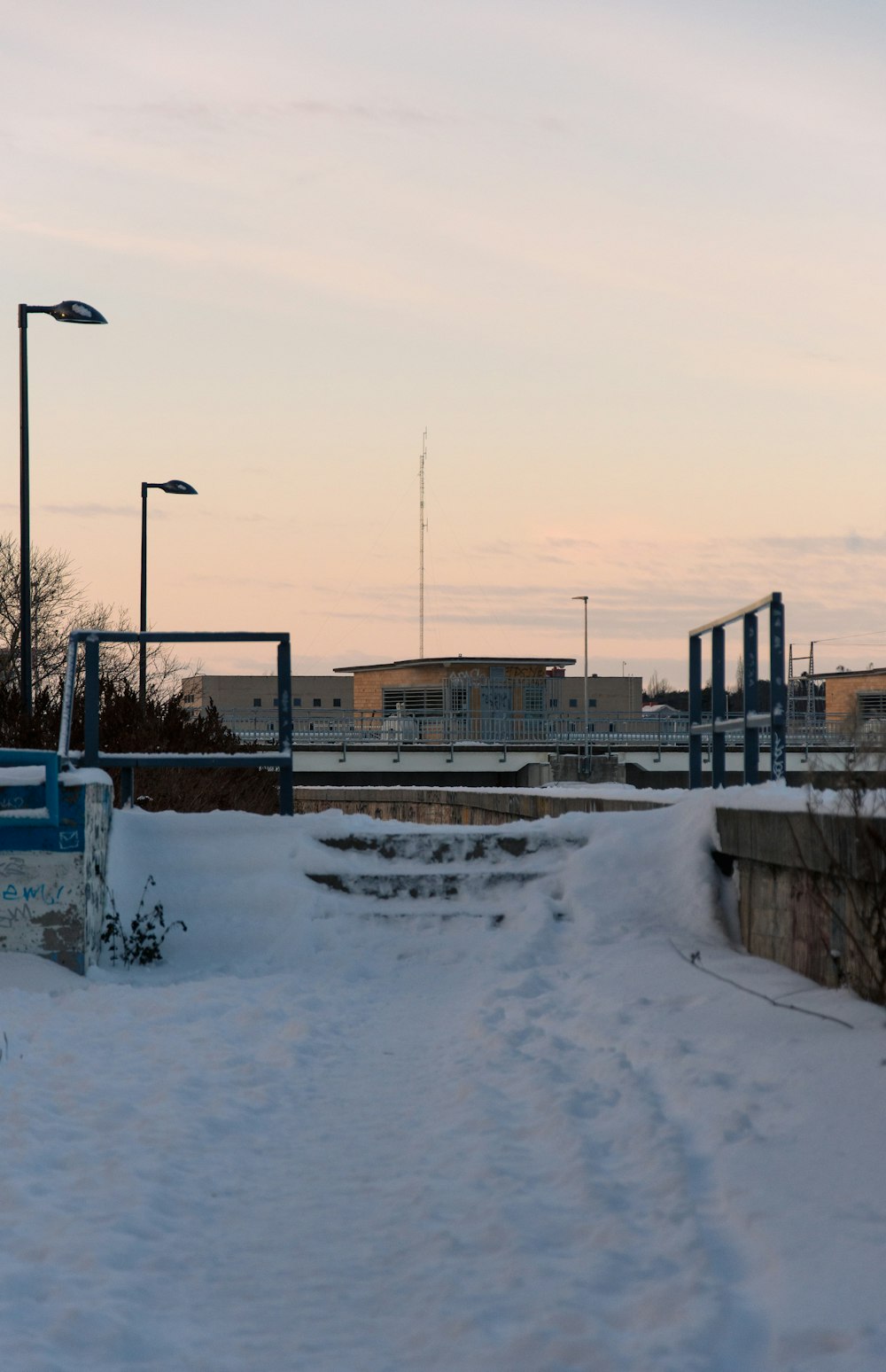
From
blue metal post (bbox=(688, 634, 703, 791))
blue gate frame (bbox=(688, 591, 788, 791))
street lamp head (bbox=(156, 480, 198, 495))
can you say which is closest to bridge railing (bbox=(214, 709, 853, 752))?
street lamp head (bbox=(156, 480, 198, 495))

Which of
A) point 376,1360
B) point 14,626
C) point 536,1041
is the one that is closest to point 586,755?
point 14,626

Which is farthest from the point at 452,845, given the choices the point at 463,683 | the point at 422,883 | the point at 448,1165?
the point at 463,683

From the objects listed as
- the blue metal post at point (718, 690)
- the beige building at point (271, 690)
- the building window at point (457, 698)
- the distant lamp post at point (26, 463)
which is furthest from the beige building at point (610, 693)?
the blue metal post at point (718, 690)

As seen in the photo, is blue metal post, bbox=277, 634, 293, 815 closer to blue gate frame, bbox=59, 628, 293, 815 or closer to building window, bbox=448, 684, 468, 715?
blue gate frame, bbox=59, 628, 293, 815

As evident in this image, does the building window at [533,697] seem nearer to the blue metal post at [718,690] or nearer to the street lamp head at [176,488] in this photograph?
the street lamp head at [176,488]

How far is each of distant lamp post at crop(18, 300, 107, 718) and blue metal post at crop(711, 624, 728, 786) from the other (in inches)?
504

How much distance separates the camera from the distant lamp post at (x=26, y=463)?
20.9m

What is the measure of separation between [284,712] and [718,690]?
3424 mm

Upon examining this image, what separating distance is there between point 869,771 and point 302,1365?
3.55 m

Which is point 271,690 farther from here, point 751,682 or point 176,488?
point 751,682

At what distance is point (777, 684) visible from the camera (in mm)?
8836

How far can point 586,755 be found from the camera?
46156mm

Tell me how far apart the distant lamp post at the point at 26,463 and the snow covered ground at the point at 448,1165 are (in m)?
13.9

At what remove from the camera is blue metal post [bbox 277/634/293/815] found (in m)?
9.98
